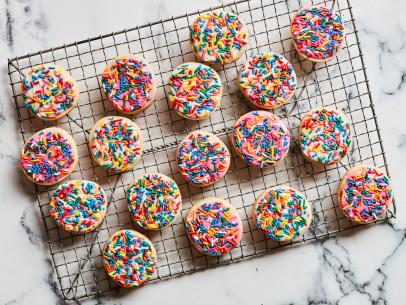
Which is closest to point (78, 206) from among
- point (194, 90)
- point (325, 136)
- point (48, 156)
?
point (48, 156)

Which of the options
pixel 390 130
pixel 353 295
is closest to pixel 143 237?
pixel 353 295

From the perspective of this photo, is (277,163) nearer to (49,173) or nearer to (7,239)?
(49,173)

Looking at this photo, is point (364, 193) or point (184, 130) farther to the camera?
point (184, 130)

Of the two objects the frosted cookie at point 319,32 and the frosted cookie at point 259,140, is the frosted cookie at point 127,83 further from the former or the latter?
the frosted cookie at point 319,32

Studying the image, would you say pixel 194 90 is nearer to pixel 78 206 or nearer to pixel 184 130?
pixel 184 130

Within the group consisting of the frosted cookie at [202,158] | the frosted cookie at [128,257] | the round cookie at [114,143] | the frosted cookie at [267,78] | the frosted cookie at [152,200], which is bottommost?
the frosted cookie at [128,257]

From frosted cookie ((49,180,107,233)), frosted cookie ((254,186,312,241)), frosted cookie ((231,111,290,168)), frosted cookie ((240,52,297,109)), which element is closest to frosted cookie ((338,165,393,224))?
frosted cookie ((254,186,312,241))

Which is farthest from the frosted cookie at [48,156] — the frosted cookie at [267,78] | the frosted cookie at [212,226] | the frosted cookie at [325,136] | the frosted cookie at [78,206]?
the frosted cookie at [325,136]
